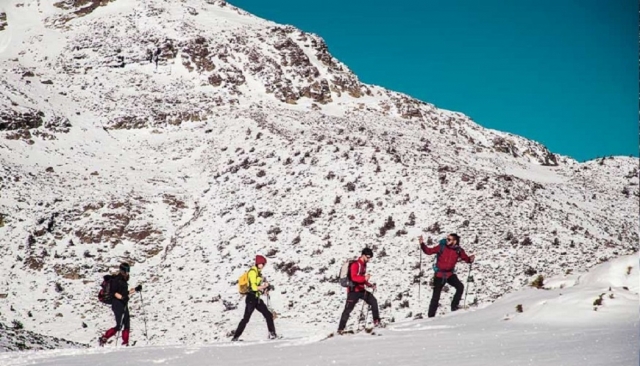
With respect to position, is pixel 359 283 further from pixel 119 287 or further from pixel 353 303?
pixel 119 287

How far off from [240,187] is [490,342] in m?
31.2

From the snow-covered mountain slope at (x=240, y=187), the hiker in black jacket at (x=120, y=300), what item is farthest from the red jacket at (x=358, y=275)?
the snow-covered mountain slope at (x=240, y=187)

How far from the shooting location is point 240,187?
39188 millimetres

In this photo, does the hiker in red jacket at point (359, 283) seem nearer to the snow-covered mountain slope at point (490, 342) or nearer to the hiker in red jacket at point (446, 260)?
the snow-covered mountain slope at point (490, 342)

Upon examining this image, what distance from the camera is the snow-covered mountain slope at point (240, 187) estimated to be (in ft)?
88.0

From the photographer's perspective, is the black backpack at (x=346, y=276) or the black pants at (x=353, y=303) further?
the black pants at (x=353, y=303)

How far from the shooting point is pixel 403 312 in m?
22.9

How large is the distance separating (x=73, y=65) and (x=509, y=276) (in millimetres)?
55826

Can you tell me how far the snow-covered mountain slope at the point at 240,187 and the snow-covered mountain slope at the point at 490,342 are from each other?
29.3 ft

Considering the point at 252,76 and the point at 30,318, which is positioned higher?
the point at 252,76

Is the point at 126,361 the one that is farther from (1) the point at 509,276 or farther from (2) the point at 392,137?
(2) the point at 392,137

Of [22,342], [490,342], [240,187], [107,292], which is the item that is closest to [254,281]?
[107,292]

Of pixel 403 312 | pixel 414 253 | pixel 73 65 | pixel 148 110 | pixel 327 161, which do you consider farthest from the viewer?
pixel 73 65

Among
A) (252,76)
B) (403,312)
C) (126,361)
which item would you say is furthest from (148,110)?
(126,361)
